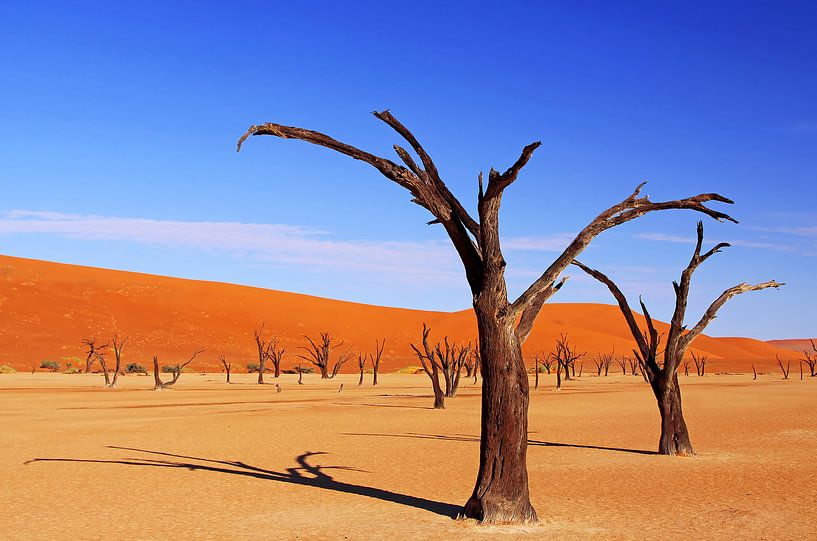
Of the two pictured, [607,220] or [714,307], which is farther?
[714,307]

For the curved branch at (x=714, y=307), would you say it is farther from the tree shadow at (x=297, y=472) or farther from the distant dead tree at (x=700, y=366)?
the distant dead tree at (x=700, y=366)

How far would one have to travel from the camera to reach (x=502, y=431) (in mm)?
9422

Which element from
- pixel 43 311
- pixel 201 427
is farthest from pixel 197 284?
pixel 201 427

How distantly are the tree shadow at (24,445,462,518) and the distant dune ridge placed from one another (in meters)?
56.4

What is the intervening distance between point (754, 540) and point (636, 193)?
4.26 meters

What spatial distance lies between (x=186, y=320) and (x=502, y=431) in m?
89.6

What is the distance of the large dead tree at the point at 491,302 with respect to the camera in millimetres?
9297

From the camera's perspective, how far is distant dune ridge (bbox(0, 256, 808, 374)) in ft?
261

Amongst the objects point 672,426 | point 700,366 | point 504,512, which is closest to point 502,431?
point 504,512

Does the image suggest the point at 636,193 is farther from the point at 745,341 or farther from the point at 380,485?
→ the point at 745,341

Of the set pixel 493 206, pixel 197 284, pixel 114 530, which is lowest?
pixel 114 530

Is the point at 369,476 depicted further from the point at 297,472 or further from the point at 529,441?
the point at 529,441

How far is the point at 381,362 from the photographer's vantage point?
9094cm

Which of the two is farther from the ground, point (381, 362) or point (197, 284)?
point (197, 284)
